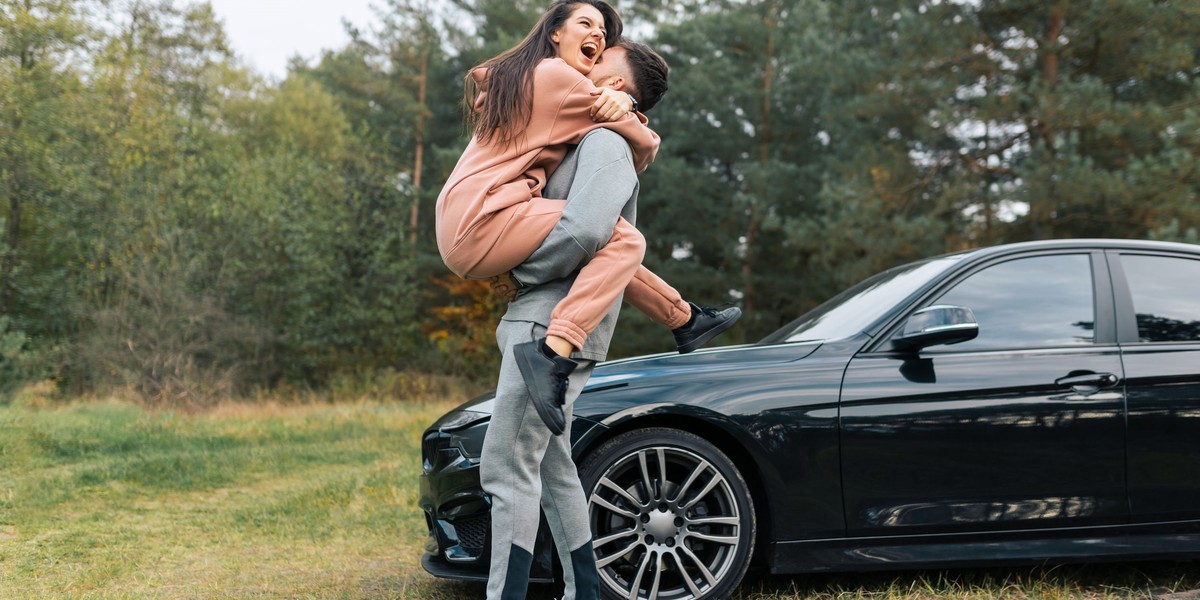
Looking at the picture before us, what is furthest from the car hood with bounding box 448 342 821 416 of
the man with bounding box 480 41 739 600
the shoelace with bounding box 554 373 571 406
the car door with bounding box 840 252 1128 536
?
the shoelace with bounding box 554 373 571 406

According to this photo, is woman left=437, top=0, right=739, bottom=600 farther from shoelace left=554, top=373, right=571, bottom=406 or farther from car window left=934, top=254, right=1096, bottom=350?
car window left=934, top=254, right=1096, bottom=350

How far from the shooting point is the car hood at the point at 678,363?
3.52 m

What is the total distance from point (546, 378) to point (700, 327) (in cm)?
70

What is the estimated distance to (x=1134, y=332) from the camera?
373cm

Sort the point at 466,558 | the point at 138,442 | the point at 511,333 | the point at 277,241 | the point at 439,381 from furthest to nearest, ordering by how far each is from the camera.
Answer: the point at 439,381 → the point at 277,241 → the point at 138,442 → the point at 466,558 → the point at 511,333

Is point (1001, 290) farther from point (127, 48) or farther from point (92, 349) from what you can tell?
point (127, 48)

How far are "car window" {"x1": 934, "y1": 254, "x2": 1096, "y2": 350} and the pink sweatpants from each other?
177 cm

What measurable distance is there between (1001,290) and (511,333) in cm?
224

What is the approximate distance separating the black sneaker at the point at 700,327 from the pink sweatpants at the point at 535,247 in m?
0.40

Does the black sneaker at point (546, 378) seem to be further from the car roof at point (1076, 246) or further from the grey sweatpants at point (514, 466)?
the car roof at point (1076, 246)

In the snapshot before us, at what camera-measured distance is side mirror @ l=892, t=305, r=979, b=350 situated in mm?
3424

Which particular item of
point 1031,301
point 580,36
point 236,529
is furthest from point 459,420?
point 236,529

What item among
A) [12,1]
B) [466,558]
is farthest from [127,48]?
[466,558]

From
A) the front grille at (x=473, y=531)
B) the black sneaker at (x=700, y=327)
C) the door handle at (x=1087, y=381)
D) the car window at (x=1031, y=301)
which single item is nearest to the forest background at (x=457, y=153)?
the car window at (x=1031, y=301)
